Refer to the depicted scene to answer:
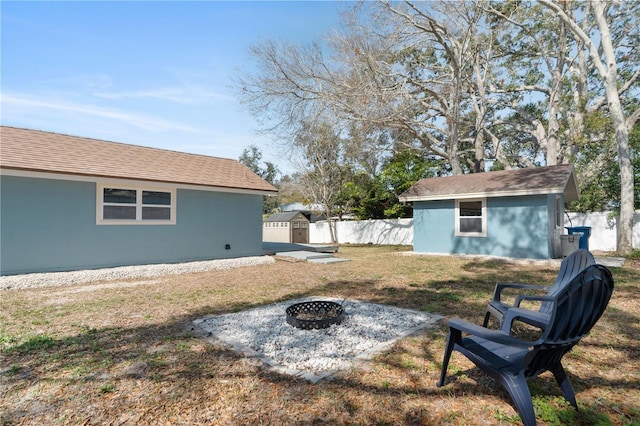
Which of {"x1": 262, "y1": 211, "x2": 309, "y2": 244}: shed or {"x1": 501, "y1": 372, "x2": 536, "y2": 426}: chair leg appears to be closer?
{"x1": 501, "y1": 372, "x2": 536, "y2": 426}: chair leg

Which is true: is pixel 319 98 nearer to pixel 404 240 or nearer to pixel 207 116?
pixel 207 116

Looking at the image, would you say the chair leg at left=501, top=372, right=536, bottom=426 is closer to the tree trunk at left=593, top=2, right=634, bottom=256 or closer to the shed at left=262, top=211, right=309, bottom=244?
the tree trunk at left=593, top=2, right=634, bottom=256

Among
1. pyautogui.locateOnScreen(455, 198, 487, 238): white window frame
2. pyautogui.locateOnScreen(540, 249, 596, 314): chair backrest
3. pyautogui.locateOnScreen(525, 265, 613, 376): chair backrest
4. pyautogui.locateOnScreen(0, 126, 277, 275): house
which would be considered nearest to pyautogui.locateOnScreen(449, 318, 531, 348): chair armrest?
pyautogui.locateOnScreen(525, 265, 613, 376): chair backrest

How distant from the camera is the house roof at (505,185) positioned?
10789mm

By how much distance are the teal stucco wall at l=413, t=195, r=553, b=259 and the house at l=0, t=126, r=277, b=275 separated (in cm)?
703

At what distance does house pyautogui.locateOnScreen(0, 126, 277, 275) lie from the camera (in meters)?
7.95

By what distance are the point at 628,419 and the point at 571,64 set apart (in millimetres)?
21984

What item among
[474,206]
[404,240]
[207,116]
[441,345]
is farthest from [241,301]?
[404,240]

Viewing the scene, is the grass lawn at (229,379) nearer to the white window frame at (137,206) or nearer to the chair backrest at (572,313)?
the chair backrest at (572,313)

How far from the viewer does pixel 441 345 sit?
144 inches

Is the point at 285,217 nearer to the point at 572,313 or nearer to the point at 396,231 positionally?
the point at 396,231

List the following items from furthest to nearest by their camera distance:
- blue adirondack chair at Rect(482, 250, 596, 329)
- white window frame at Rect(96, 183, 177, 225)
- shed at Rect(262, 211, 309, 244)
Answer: shed at Rect(262, 211, 309, 244) < white window frame at Rect(96, 183, 177, 225) < blue adirondack chair at Rect(482, 250, 596, 329)

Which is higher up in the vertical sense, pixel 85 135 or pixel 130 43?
pixel 130 43

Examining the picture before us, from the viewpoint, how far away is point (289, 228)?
22.9 metres
